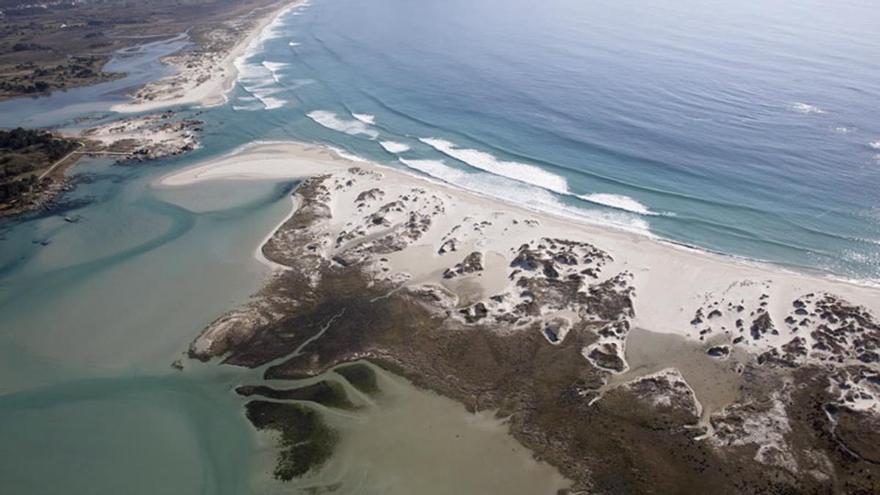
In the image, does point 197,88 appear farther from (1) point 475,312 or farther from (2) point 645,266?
(2) point 645,266

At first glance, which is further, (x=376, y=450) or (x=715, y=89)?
(x=715, y=89)

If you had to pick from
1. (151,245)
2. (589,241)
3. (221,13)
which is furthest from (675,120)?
(221,13)

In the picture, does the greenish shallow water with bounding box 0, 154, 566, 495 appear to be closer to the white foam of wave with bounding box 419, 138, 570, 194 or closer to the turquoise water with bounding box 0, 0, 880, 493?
the turquoise water with bounding box 0, 0, 880, 493

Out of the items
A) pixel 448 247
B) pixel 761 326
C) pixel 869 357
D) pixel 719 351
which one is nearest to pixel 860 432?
pixel 869 357

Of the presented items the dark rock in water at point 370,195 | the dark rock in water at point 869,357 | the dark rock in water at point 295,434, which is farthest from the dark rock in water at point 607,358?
the dark rock in water at point 370,195

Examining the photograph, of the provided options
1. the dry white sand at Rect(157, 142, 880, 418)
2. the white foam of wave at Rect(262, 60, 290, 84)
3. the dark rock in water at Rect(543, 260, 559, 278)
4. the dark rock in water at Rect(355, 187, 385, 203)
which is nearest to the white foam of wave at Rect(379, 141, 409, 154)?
the dry white sand at Rect(157, 142, 880, 418)

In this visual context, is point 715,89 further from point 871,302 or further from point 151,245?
point 151,245
